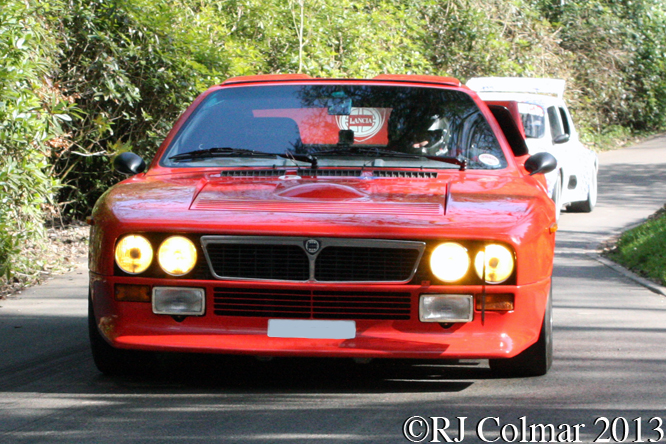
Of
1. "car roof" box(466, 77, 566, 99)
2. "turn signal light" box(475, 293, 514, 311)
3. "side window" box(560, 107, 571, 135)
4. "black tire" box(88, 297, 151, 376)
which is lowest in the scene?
"side window" box(560, 107, 571, 135)

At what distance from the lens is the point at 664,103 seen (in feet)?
101

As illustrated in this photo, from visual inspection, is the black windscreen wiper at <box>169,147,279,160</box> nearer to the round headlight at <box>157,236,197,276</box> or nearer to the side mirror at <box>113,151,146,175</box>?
the side mirror at <box>113,151,146,175</box>

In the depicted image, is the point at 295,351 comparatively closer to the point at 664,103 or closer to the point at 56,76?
the point at 56,76

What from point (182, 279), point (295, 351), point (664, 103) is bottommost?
point (664, 103)

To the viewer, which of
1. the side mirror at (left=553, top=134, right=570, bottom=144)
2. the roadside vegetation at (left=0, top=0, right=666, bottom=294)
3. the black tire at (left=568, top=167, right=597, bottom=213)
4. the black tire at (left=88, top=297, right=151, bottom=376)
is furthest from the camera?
the black tire at (left=568, top=167, right=597, bottom=213)

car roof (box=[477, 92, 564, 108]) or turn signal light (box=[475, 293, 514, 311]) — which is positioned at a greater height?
turn signal light (box=[475, 293, 514, 311])

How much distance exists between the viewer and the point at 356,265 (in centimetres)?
461

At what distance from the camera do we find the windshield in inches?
222

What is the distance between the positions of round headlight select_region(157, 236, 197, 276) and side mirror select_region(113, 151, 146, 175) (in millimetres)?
1287

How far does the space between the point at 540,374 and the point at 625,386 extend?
1.42 ft

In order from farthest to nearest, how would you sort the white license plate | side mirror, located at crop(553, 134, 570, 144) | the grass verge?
side mirror, located at crop(553, 134, 570, 144) → the grass verge → the white license plate

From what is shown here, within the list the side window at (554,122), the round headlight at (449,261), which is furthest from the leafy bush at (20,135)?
the side window at (554,122)

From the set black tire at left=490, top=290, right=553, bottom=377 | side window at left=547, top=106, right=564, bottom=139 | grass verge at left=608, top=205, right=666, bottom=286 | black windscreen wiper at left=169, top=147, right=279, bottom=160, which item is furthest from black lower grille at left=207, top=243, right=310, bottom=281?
side window at left=547, top=106, right=564, bottom=139

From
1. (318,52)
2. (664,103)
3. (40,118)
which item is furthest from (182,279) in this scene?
(664,103)
